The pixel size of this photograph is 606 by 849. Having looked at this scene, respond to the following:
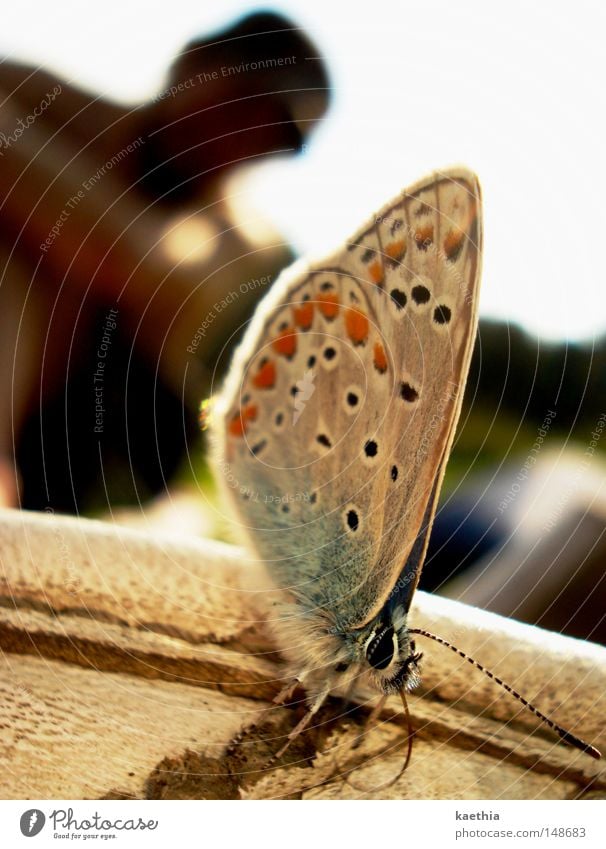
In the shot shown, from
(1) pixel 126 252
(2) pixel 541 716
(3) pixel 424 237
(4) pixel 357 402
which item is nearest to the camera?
(2) pixel 541 716

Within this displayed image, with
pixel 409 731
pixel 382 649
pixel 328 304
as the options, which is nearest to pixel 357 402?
pixel 328 304

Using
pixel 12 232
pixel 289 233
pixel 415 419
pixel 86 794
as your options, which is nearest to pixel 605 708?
pixel 415 419

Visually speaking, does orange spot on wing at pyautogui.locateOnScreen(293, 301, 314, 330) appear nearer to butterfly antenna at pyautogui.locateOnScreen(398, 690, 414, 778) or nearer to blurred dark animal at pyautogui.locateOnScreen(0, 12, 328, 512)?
blurred dark animal at pyautogui.locateOnScreen(0, 12, 328, 512)

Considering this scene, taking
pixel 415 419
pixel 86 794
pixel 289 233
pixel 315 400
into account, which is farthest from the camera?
pixel 289 233

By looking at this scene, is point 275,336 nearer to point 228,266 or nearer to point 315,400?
point 315,400

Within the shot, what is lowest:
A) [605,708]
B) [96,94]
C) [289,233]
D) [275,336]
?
[605,708]

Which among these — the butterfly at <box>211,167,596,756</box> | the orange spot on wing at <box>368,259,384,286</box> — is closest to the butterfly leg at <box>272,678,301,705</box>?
the butterfly at <box>211,167,596,756</box>
